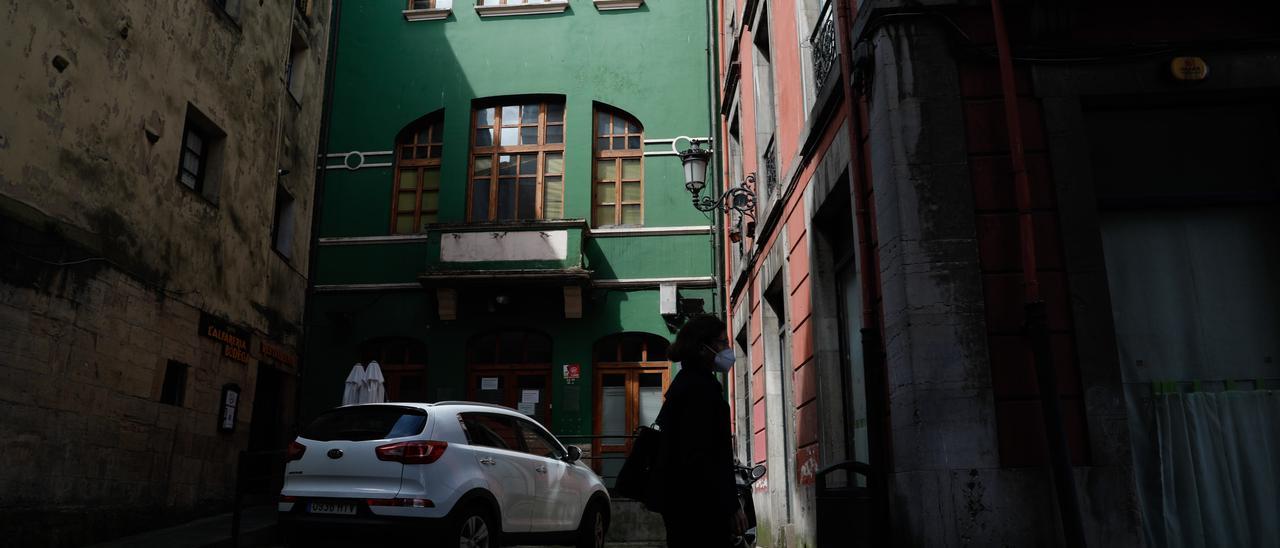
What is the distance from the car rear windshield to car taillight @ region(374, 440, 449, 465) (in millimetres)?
143

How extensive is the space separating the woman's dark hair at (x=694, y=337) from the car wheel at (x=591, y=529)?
5.57 metres

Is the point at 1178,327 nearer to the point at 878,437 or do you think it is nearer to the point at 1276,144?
the point at 1276,144

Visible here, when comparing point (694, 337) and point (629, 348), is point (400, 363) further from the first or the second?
point (694, 337)

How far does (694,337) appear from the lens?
4758 millimetres

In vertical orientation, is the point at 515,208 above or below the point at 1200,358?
above

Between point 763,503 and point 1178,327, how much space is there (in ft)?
20.0

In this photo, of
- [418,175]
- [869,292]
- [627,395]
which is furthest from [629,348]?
[869,292]

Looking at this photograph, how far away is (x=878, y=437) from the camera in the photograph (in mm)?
6453

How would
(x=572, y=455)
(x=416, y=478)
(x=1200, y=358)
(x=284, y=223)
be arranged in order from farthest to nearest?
(x=284, y=223) < (x=572, y=455) < (x=416, y=478) < (x=1200, y=358)

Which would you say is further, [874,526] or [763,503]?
[763,503]

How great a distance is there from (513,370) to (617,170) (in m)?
4.39

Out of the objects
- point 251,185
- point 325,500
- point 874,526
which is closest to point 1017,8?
point 874,526

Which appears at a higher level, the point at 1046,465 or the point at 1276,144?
the point at 1276,144

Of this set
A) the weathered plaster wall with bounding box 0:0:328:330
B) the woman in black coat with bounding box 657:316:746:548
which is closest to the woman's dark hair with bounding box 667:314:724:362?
the woman in black coat with bounding box 657:316:746:548
